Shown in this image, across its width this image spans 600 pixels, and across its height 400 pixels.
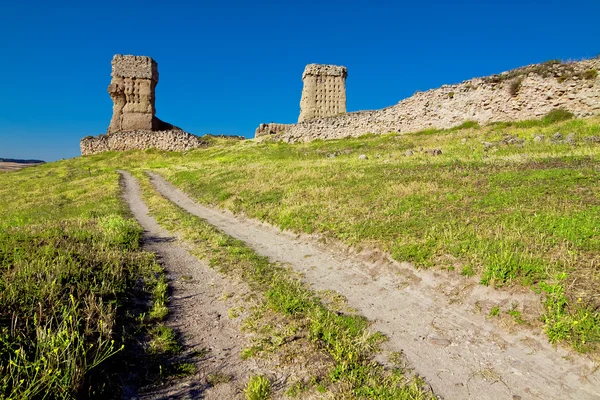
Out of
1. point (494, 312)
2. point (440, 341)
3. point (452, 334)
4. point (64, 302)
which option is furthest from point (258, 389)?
point (494, 312)

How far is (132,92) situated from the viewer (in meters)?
54.4

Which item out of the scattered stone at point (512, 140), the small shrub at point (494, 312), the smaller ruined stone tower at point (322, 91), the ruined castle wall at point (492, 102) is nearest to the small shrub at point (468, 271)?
the small shrub at point (494, 312)

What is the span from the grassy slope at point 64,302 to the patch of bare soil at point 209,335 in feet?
2.63

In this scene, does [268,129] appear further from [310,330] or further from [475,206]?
[310,330]

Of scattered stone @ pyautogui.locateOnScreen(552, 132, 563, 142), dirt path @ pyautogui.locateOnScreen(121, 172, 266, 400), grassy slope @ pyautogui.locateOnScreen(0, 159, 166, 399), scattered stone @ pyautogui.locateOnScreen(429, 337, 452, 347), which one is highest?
scattered stone @ pyautogui.locateOnScreen(552, 132, 563, 142)

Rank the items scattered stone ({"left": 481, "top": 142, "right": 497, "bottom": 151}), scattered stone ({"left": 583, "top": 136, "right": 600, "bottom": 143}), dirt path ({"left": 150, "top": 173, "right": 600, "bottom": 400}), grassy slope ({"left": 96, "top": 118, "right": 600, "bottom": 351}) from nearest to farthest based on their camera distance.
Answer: dirt path ({"left": 150, "top": 173, "right": 600, "bottom": 400}), grassy slope ({"left": 96, "top": 118, "right": 600, "bottom": 351}), scattered stone ({"left": 583, "top": 136, "right": 600, "bottom": 143}), scattered stone ({"left": 481, "top": 142, "right": 497, "bottom": 151})

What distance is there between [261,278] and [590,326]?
20.8 feet

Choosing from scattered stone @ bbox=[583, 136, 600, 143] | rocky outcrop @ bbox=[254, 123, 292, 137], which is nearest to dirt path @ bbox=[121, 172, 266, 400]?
scattered stone @ bbox=[583, 136, 600, 143]

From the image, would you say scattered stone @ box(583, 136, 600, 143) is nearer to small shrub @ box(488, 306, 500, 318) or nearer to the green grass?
small shrub @ box(488, 306, 500, 318)

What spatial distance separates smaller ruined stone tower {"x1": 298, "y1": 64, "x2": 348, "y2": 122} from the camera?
44531 millimetres

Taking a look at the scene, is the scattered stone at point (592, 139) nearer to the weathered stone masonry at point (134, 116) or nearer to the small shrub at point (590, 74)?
the small shrub at point (590, 74)

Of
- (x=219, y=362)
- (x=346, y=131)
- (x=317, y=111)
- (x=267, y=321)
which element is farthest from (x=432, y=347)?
(x=317, y=111)

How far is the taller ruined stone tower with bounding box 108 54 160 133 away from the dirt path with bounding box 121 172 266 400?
5189 centimetres

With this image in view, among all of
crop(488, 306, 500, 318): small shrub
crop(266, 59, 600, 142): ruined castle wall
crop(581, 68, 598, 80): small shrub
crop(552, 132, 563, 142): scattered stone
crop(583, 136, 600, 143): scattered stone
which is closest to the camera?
crop(488, 306, 500, 318): small shrub
